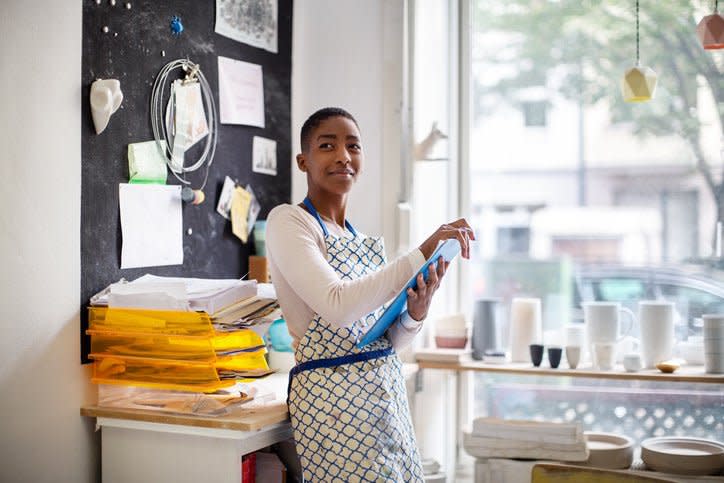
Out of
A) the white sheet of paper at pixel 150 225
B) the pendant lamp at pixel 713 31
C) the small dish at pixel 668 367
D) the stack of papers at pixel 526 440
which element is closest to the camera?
the white sheet of paper at pixel 150 225

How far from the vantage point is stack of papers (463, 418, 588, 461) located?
2.66 m

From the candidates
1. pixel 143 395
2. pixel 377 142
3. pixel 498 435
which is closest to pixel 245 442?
pixel 143 395

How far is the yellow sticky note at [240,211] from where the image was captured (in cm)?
279

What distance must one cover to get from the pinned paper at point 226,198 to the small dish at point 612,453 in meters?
1.38

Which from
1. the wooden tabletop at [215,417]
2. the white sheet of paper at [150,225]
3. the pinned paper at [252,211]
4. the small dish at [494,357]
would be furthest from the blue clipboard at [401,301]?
the small dish at [494,357]

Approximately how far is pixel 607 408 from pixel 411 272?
1.78m

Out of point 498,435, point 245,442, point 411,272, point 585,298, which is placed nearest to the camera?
point 411,272

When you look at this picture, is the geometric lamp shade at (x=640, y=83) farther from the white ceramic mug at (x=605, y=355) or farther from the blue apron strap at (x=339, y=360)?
the blue apron strap at (x=339, y=360)

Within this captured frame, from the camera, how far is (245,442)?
79.8 inches

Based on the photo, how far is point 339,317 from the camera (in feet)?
6.05

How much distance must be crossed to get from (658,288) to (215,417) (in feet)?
6.41

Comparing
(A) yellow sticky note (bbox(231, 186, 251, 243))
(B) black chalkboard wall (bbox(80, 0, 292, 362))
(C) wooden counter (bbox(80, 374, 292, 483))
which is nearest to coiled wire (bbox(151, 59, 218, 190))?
(B) black chalkboard wall (bbox(80, 0, 292, 362))

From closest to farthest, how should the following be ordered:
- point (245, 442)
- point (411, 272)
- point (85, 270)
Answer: point (411, 272) → point (245, 442) → point (85, 270)

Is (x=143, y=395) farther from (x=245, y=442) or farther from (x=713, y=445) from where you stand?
(x=713, y=445)
